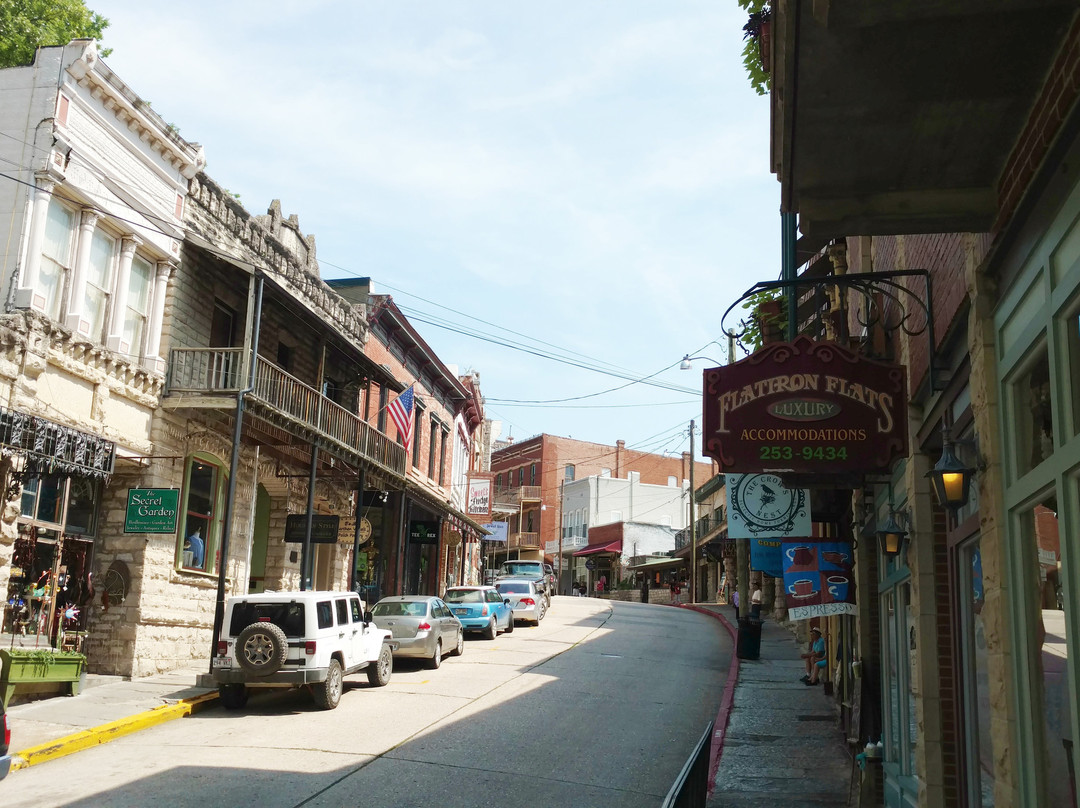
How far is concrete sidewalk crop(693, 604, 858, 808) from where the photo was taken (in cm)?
1009

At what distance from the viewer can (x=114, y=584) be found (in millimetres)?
16672

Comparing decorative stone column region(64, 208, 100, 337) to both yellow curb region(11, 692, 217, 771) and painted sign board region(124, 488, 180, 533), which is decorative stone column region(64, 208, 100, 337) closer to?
painted sign board region(124, 488, 180, 533)

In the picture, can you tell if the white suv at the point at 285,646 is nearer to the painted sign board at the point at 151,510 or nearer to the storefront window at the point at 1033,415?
the painted sign board at the point at 151,510

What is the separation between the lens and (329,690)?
1452 centimetres

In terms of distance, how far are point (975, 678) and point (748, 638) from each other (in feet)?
50.7

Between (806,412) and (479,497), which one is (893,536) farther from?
(479,497)

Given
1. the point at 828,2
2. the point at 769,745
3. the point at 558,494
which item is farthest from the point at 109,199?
the point at 558,494

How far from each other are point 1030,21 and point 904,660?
660 cm

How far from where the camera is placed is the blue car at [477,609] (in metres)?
26.0

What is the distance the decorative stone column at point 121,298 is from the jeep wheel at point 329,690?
651 cm

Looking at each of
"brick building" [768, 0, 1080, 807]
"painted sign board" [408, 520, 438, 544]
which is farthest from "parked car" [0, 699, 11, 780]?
"painted sign board" [408, 520, 438, 544]

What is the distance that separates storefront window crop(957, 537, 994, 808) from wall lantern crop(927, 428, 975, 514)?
0.66 metres

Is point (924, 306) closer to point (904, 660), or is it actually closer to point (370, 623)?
point (904, 660)

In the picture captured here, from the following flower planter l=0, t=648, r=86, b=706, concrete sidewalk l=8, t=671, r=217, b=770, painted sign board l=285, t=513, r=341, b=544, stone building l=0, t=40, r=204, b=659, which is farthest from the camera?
painted sign board l=285, t=513, r=341, b=544
